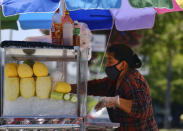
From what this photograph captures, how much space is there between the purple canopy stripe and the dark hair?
26cm

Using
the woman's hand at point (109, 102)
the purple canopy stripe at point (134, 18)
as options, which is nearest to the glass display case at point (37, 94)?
the woman's hand at point (109, 102)

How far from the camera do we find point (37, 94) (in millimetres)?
3090

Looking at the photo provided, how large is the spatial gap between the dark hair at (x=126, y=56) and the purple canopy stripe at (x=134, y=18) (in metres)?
0.26

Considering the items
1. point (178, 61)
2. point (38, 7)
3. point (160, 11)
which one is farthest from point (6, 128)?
point (178, 61)

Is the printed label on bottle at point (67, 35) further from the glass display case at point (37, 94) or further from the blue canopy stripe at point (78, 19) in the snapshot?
the blue canopy stripe at point (78, 19)

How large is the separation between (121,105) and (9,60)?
1.27 metres

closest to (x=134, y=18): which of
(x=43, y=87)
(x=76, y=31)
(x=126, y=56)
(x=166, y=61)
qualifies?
(x=126, y=56)

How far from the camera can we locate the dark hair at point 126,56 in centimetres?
410

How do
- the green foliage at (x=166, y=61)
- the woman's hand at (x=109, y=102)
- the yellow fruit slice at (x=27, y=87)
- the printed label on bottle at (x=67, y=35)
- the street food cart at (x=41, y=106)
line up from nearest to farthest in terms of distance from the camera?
the street food cart at (x=41, y=106)
the yellow fruit slice at (x=27, y=87)
the printed label on bottle at (x=67, y=35)
the woman's hand at (x=109, y=102)
the green foliage at (x=166, y=61)

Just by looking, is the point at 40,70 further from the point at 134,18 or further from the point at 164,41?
the point at 164,41

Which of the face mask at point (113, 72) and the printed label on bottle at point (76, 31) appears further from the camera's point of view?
the face mask at point (113, 72)

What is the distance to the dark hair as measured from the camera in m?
4.10

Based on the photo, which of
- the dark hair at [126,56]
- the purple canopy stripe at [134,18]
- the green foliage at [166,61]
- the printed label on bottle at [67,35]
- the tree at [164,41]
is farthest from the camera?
the green foliage at [166,61]

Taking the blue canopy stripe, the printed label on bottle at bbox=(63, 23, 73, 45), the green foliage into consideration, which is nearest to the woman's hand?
the printed label on bottle at bbox=(63, 23, 73, 45)
